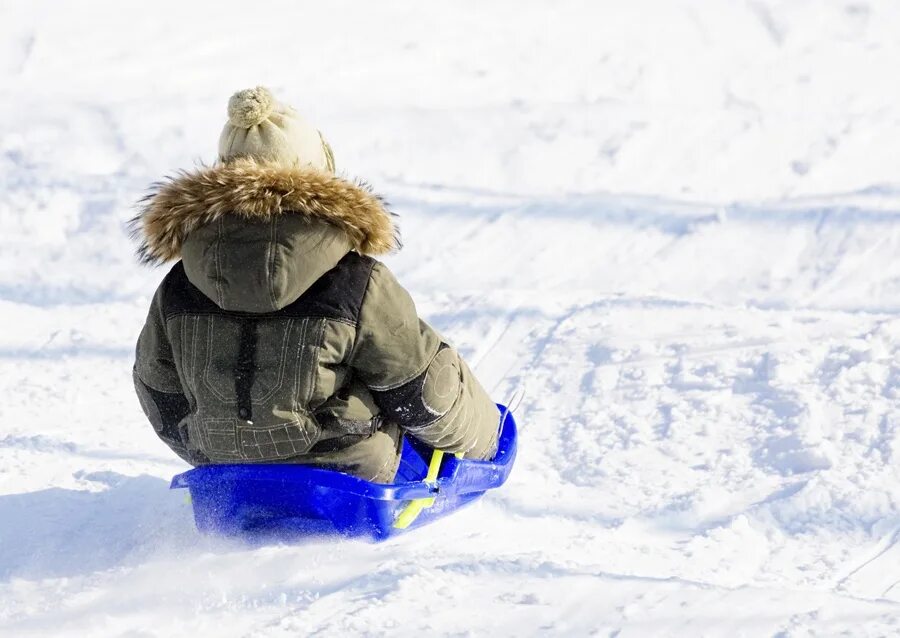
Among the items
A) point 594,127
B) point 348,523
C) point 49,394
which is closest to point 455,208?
point 594,127

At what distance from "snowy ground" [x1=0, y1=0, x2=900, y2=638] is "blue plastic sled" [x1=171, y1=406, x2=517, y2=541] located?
0.11 m

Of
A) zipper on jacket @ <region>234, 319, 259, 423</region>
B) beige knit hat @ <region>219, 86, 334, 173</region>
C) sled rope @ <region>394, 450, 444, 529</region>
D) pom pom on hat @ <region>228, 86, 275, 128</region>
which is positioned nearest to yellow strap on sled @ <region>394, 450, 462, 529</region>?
sled rope @ <region>394, 450, 444, 529</region>

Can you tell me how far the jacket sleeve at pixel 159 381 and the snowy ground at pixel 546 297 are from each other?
12.6 inches

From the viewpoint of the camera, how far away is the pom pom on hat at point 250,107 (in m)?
2.62

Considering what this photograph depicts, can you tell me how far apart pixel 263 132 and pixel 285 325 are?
1.48 feet

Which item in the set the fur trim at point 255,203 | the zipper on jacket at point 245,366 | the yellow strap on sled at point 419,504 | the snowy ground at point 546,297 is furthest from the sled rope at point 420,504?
the fur trim at point 255,203

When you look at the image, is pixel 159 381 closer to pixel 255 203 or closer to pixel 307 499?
pixel 307 499

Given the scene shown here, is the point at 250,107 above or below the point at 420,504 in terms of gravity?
above

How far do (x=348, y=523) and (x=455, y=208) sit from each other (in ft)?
11.0

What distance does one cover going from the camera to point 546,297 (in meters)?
5.03

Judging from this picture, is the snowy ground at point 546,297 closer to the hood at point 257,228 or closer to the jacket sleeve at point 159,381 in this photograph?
the jacket sleeve at point 159,381

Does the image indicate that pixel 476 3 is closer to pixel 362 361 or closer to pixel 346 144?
pixel 346 144

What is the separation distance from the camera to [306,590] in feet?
9.45

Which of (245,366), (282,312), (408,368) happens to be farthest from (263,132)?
(408,368)
